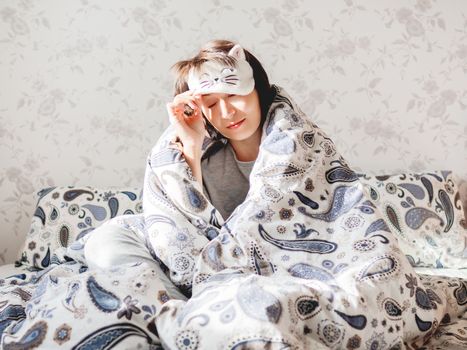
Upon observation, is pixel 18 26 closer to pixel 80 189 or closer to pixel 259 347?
pixel 80 189

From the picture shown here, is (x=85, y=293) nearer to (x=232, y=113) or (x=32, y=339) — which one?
(x=32, y=339)

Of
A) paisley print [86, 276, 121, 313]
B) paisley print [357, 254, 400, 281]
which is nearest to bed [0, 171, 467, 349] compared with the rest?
paisley print [86, 276, 121, 313]

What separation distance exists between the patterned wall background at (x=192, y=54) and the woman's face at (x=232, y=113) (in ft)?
2.84

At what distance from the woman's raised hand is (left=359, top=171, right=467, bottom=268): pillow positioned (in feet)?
2.61

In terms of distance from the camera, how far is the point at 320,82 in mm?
2561

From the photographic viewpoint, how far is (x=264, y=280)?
3.85 feet

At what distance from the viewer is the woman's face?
1694mm

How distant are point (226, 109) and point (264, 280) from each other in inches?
25.8

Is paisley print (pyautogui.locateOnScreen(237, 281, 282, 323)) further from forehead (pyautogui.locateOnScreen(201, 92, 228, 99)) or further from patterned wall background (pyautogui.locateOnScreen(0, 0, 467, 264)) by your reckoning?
patterned wall background (pyautogui.locateOnScreen(0, 0, 467, 264))

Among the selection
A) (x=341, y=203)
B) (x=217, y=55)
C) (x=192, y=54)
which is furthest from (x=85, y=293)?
(x=192, y=54)

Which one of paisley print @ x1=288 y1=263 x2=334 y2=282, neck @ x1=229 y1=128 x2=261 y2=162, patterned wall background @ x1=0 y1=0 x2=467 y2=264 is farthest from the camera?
patterned wall background @ x1=0 y1=0 x2=467 y2=264

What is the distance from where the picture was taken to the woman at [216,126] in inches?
65.7

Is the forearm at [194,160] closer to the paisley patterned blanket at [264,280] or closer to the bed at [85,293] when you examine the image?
the paisley patterned blanket at [264,280]

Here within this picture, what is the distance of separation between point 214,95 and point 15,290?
76 cm
